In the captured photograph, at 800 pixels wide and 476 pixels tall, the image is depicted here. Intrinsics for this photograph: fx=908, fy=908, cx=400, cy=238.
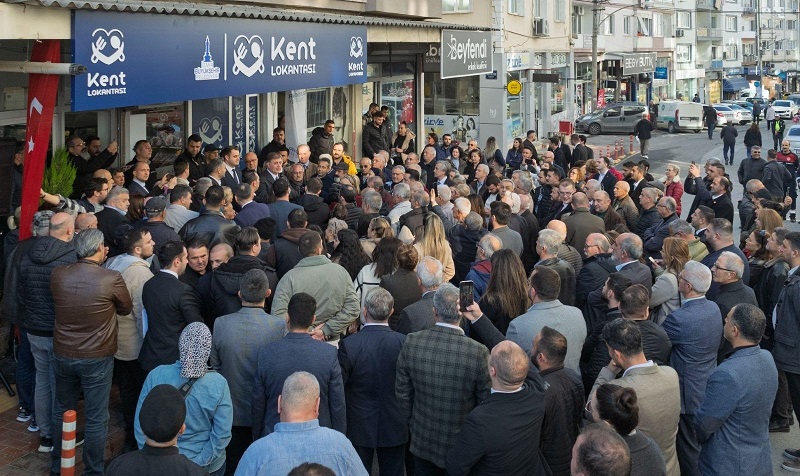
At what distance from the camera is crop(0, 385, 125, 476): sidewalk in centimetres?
727

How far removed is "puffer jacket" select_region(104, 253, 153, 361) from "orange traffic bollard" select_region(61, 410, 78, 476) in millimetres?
1009

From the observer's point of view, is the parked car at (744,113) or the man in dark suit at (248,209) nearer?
the man in dark suit at (248,209)

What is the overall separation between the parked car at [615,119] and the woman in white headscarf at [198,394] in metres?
42.4

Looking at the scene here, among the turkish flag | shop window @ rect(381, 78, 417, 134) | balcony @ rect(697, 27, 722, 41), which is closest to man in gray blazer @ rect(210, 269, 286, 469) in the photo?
the turkish flag

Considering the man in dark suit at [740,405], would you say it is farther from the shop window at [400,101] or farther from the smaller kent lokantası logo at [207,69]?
the shop window at [400,101]

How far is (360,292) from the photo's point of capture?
784cm

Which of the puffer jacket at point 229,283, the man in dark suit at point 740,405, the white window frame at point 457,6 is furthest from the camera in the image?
the white window frame at point 457,6

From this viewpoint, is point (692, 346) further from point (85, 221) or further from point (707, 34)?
point (707, 34)

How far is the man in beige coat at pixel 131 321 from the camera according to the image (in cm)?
718

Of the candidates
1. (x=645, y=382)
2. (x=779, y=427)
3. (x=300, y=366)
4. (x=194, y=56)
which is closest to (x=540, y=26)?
(x=194, y=56)

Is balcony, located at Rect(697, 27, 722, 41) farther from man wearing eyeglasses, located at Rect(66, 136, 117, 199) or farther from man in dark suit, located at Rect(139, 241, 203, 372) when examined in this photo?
man in dark suit, located at Rect(139, 241, 203, 372)

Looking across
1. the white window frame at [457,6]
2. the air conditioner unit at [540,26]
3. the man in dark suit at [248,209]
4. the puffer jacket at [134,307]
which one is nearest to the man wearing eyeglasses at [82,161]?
the man in dark suit at [248,209]

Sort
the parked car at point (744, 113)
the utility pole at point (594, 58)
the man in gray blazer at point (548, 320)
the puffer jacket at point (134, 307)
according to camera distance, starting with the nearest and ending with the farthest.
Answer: the man in gray blazer at point (548, 320)
the puffer jacket at point (134, 307)
the utility pole at point (594, 58)
the parked car at point (744, 113)

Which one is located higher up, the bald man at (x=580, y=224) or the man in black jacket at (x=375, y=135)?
the man in black jacket at (x=375, y=135)
